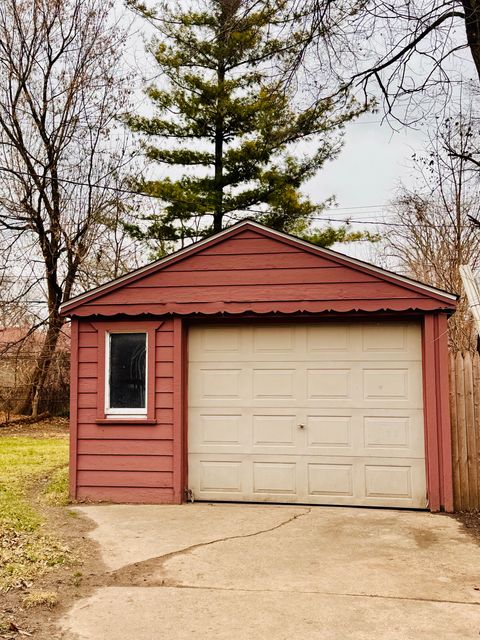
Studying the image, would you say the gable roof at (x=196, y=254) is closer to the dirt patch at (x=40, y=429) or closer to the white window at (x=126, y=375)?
the white window at (x=126, y=375)

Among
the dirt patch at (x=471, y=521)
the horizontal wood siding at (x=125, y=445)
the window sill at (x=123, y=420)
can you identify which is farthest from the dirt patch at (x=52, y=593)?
the dirt patch at (x=471, y=521)

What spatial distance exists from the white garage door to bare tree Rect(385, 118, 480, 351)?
10364 mm

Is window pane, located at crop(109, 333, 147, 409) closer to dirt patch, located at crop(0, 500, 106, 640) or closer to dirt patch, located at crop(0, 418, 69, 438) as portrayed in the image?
dirt patch, located at crop(0, 500, 106, 640)

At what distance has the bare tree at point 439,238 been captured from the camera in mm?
18234

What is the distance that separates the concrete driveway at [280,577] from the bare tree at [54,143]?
14163 mm

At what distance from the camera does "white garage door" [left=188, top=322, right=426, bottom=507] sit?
783cm

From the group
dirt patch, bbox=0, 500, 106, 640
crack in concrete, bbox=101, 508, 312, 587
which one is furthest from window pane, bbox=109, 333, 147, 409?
crack in concrete, bbox=101, 508, 312, 587

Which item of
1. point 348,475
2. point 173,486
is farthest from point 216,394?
point 348,475

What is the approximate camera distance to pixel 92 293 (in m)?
8.31

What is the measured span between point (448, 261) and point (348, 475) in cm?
1342

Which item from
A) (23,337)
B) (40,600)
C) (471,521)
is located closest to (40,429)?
(23,337)

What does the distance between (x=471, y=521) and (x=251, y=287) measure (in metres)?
3.68

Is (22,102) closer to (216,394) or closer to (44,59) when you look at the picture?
(44,59)

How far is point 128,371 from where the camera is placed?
8.33 meters
